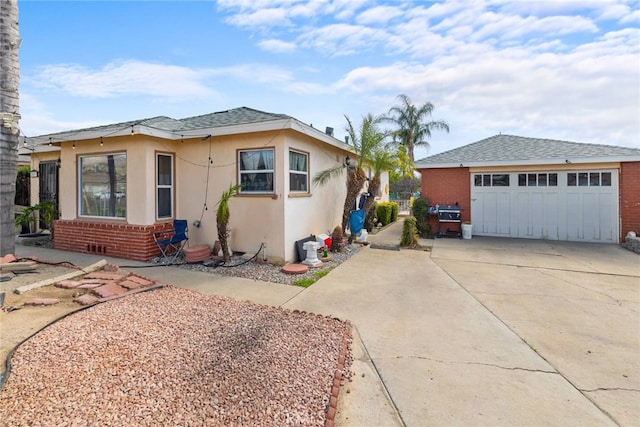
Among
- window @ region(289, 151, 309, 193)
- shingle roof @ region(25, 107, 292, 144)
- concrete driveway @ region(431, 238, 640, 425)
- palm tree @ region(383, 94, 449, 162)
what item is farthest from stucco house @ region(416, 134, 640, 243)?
palm tree @ region(383, 94, 449, 162)

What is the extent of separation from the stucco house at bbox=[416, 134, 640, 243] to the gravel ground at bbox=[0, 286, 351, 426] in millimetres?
9675

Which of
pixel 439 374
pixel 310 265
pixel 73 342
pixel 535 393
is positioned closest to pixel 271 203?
pixel 310 265

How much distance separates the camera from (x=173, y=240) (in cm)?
747

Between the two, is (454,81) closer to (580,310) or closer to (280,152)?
(280,152)

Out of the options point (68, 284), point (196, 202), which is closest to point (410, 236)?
point (196, 202)

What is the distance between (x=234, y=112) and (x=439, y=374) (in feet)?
27.6

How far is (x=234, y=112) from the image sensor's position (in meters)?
8.93

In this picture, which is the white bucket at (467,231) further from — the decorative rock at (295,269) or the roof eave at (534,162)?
the decorative rock at (295,269)

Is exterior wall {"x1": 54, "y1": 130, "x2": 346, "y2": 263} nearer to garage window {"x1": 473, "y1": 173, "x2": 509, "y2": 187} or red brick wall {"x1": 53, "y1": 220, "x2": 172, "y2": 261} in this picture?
red brick wall {"x1": 53, "y1": 220, "x2": 172, "y2": 261}

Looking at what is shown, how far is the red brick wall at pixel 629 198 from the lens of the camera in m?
9.68

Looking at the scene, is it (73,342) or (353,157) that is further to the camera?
(353,157)

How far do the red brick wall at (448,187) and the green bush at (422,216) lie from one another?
58 centimetres

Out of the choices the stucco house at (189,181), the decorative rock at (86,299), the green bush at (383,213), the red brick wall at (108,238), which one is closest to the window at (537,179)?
the green bush at (383,213)

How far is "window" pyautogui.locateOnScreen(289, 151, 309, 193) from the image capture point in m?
7.50
